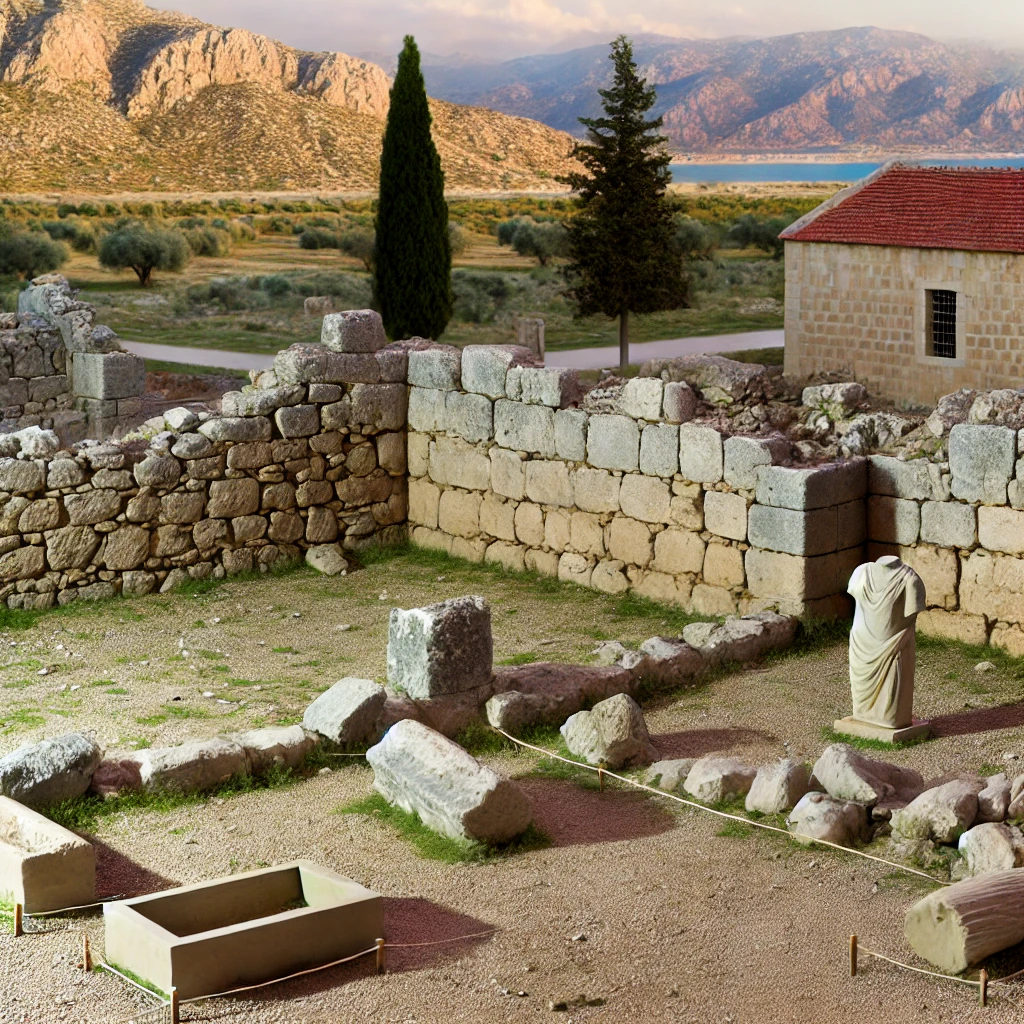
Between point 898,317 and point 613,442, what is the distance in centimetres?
1687

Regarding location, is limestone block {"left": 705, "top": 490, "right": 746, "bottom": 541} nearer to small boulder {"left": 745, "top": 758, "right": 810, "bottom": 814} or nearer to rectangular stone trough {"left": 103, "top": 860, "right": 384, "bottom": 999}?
small boulder {"left": 745, "top": 758, "right": 810, "bottom": 814}

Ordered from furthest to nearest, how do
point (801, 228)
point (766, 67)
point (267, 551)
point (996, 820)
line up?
point (766, 67), point (801, 228), point (267, 551), point (996, 820)

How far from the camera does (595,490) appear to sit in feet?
40.6

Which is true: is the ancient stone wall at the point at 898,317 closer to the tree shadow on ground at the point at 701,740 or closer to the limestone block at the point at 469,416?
the limestone block at the point at 469,416

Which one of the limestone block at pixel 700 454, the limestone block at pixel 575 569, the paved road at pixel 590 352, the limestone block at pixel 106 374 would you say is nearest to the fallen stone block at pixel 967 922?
the limestone block at pixel 700 454

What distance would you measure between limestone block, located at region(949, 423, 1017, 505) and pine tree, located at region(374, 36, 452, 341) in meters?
20.0

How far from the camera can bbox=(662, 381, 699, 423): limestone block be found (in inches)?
460

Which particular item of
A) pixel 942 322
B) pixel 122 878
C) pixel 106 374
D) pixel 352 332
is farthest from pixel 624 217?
pixel 122 878

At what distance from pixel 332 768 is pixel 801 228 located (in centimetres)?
2251

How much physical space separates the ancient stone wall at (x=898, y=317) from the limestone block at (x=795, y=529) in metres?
16.3

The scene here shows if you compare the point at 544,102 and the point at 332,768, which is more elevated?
the point at 544,102

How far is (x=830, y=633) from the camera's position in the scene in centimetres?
1094

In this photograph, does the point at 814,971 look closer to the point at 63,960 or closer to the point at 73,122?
the point at 63,960

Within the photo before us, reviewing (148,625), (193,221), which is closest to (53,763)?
(148,625)
